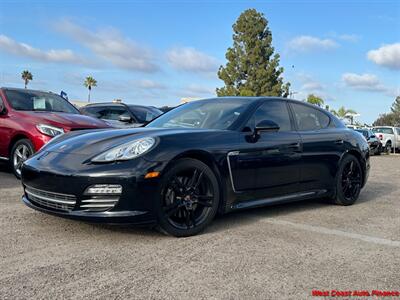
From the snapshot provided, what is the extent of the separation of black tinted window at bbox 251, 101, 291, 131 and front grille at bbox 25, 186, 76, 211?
209 centimetres

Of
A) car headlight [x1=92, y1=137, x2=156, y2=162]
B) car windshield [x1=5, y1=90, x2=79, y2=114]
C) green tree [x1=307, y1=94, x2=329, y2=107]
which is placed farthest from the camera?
green tree [x1=307, y1=94, x2=329, y2=107]

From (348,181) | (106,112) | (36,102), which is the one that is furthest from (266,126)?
(106,112)

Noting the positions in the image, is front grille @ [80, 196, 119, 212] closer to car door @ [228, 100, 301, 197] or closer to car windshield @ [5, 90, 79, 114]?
car door @ [228, 100, 301, 197]

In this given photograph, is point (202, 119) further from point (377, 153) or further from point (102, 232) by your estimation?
point (377, 153)

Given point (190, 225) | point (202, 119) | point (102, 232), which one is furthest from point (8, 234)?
point (202, 119)

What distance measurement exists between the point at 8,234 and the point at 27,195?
457mm

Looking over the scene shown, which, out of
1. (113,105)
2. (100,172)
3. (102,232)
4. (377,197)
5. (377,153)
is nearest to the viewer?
(100,172)

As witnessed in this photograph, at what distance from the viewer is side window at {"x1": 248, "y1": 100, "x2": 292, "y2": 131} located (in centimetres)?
491

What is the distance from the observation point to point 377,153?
23.5 m

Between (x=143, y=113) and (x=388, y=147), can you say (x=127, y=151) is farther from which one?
(x=388, y=147)

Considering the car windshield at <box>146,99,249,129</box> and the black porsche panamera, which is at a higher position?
the car windshield at <box>146,99,249,129</box>

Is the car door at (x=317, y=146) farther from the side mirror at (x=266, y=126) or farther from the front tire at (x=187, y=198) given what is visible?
the front tire at (x=187, y=198)

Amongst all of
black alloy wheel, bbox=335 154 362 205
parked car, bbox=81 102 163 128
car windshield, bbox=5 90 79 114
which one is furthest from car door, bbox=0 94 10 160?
black alloy wheel, bbox=335 154 362 205

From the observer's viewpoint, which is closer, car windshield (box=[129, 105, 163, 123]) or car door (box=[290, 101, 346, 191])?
car door (box=[290, 101, 346, 191])
